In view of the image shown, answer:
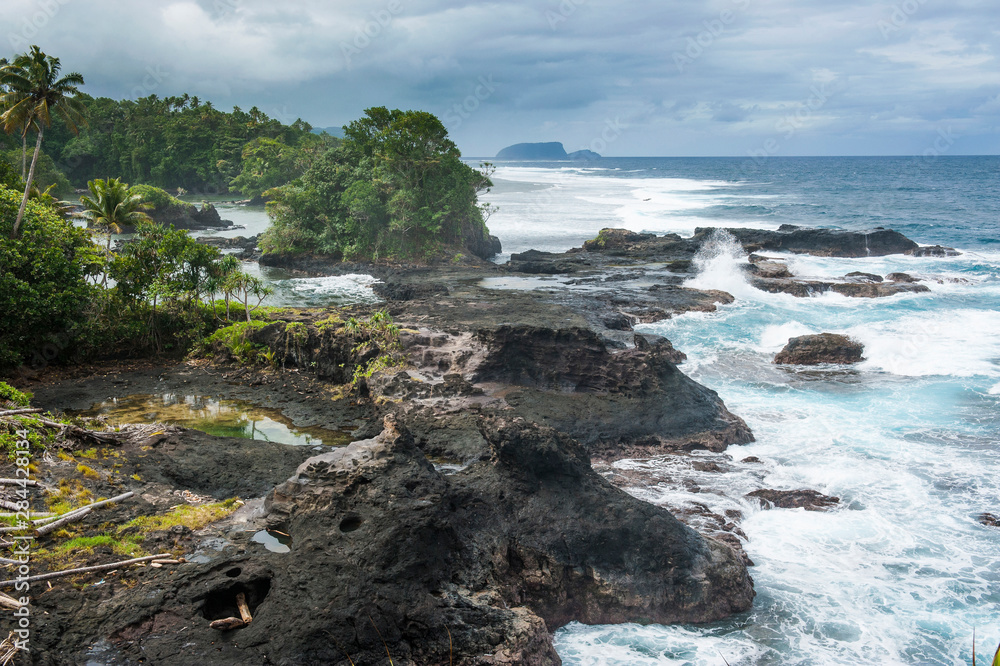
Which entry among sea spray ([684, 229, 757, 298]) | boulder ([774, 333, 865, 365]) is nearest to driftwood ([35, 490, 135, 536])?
boulder ([774, 333, 865, 365])

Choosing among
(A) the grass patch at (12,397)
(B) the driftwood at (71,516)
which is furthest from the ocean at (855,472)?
(A) the grass patch at (12,397)

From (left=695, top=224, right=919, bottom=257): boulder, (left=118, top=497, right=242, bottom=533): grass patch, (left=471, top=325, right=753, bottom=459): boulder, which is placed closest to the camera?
(left=118, top=497, right=242, bottom=533): grass patch

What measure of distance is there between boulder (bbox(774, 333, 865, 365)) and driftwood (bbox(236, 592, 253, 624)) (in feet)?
67.4

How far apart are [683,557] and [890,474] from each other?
7.87m

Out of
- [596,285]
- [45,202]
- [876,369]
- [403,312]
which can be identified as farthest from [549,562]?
[596,285]

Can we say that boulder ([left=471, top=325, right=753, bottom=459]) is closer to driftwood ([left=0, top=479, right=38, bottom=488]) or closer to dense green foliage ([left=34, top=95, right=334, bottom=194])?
driftwood ([left=0, top=479, right=38, bottom=488])

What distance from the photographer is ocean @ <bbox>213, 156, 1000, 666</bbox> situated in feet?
33.4

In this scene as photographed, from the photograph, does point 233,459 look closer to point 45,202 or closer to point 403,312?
point 403,312

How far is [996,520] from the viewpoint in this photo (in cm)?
1363

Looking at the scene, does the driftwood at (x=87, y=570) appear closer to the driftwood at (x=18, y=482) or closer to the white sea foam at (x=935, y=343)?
the driftwood at (x=18, y=482)

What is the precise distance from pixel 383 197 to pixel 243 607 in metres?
38.4

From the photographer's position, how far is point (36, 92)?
73.8ft

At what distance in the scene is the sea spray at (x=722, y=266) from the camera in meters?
35.5

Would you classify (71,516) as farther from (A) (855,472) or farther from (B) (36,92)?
(B) (36,92)
